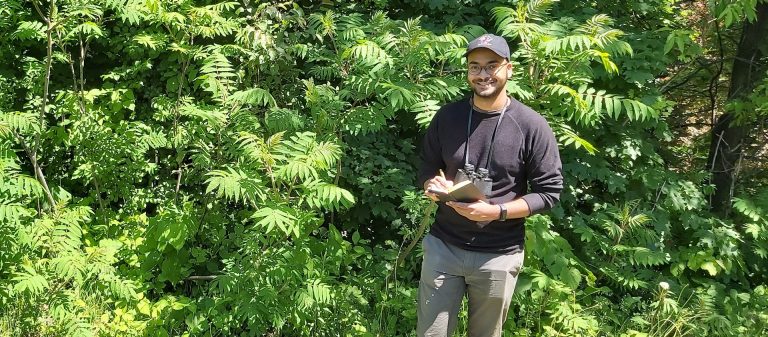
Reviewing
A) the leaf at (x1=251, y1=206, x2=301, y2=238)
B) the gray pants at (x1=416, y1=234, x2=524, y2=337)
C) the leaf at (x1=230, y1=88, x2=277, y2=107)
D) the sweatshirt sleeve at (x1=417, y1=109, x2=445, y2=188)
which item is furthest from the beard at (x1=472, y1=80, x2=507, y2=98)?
the leaf at (x1=230, y1=88, x2=277, y2=107)

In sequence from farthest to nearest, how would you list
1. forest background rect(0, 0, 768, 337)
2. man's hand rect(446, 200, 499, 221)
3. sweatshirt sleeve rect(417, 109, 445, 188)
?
1. forest background rect(0, 0, 768, 337)
2. sweatshirt sleeve rect(417, 109, 445, 188)
3. man's hand rect(446, 200, 499, 221)

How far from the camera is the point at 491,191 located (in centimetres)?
320

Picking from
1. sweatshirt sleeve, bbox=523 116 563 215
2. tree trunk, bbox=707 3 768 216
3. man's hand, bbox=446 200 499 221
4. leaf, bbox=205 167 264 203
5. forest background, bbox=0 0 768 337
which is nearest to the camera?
man's hand, bbox=446 200 499 221

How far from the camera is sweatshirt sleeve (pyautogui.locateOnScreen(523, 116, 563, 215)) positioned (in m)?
3.17

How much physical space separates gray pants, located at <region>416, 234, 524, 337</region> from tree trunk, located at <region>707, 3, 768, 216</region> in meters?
3.15

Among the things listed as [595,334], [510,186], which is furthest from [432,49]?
[595,334]

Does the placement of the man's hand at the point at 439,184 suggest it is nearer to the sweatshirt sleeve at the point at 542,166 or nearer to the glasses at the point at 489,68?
the sweatshirt sleeve at the point at 542,166

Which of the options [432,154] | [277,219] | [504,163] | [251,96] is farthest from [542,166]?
[251,96]

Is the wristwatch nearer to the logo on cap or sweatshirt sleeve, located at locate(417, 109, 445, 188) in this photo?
sweatshirt sleeve, located at locate(417, 109, 445, 188)

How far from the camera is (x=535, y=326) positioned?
15.4ft

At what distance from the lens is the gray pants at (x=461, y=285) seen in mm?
3277

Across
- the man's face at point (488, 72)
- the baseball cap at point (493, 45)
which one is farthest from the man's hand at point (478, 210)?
the baseball cap at point (493, 45)

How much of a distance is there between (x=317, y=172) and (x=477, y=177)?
4.60ft

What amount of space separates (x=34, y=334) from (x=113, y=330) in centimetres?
46
